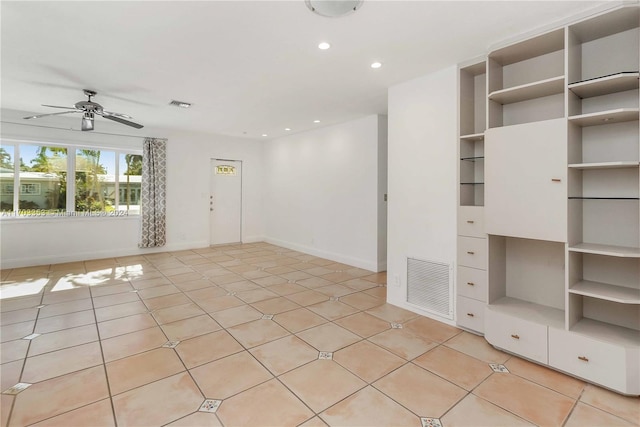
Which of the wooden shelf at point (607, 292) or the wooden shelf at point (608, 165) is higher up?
the wooden shelf at point (608, 165)

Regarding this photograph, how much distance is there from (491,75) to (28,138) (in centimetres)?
742

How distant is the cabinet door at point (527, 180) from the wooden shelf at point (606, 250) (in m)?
0.14

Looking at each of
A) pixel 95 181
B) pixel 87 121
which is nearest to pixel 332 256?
pixel 87 121

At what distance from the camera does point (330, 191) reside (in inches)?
247

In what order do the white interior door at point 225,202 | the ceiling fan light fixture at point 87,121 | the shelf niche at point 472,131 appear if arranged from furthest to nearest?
the white interior door at point 225,202 < the ceiling fan light fixture at point 87,121 < the shelf niche at point 472,131

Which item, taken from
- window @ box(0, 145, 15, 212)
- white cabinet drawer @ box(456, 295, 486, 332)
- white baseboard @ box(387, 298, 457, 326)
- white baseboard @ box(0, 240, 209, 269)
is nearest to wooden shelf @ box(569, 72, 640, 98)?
white cabinet drawer @ box(456, 295, 486, 332)

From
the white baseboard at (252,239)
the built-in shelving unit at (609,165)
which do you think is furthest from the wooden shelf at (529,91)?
the white baseboard at (252,239)

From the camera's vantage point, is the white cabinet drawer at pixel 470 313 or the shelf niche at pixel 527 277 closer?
the shelf niche at pixel 527 277

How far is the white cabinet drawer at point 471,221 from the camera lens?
298cm

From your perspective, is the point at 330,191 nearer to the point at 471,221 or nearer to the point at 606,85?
the point at 471,221

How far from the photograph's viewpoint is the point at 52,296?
409cm

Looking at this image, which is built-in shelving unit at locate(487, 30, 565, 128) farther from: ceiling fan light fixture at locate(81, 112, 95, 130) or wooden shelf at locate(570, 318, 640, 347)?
ceiling fan light fixture at locate(81, 112, 95, 130)

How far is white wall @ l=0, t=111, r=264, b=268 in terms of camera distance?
5531 millimetres

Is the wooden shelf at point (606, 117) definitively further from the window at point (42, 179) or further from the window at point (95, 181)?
the window at point (42, 179)
